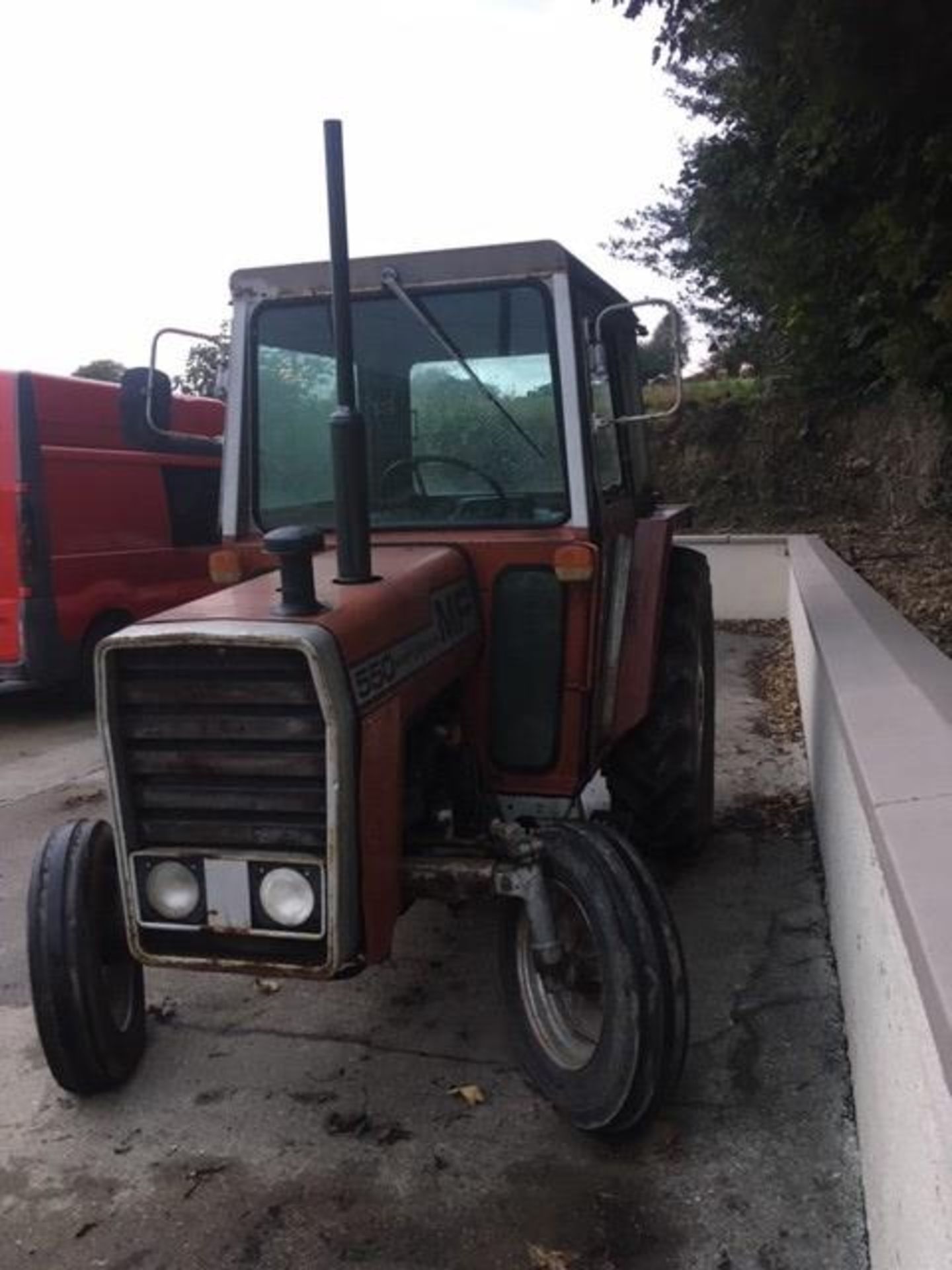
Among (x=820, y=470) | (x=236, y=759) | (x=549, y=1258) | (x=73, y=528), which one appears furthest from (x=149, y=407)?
(x=820, y=470)

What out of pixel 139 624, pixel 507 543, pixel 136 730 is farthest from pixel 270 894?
pixel 507 543

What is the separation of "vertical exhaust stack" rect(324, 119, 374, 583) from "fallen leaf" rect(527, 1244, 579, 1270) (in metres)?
1.64

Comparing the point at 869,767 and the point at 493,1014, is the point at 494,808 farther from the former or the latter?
the point at 869,767

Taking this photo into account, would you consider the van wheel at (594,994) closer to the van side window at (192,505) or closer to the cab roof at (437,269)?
the cab roof at (437,269)

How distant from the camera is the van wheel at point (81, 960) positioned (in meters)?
3.02

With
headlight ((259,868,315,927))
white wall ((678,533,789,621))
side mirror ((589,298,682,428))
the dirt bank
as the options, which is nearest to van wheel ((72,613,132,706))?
side mirror ((589,298,682,428))

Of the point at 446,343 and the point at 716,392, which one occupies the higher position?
the point at 716,392

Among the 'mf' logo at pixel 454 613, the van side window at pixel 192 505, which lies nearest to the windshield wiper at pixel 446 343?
the 'mf' logo at pixel 454 613

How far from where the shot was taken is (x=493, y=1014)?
3594 mm

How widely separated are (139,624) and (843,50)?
3.59 m

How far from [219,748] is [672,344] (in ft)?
6.24

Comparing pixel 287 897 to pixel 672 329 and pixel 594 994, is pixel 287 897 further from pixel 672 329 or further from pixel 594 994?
pixel 672 329

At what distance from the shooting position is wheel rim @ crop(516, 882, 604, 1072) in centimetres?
308

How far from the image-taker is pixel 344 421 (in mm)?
2936
